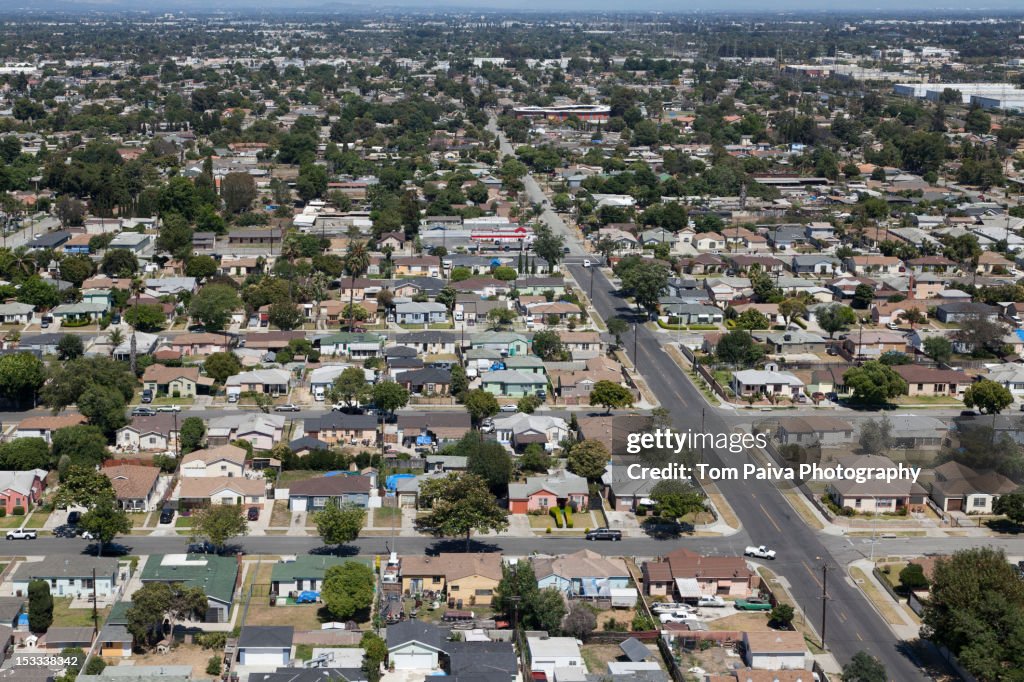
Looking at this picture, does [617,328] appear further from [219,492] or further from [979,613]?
[979,613]

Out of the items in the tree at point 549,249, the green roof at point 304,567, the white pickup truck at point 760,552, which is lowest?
the white pickup truck at point 760,552

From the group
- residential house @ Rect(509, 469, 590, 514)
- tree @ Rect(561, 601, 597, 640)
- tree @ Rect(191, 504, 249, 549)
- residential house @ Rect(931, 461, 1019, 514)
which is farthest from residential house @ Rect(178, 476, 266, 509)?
residential house @ Rect(931, 461, 1019, 514)

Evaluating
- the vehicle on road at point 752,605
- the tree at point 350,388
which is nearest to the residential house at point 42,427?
the tree at point 350,388

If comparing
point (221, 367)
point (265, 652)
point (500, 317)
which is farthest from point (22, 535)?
point (500, 317)

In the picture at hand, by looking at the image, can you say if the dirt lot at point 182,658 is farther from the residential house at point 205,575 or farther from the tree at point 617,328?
the tree at point 617,328

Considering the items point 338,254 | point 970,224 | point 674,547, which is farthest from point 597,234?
point 674,547

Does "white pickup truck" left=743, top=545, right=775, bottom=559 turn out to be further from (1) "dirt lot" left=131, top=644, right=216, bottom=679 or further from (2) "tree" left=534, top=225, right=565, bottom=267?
(2) "tree" left=534, top=225, right=565, bottom=267
